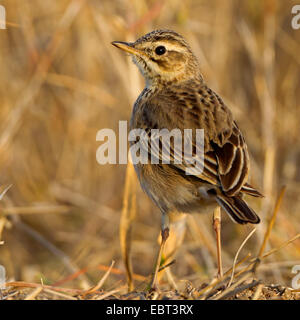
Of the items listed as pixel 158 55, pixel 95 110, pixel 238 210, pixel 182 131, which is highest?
pixel 95 110

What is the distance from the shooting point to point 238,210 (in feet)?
11.8

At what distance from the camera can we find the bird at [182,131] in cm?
386

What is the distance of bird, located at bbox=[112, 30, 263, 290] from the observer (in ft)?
12.6

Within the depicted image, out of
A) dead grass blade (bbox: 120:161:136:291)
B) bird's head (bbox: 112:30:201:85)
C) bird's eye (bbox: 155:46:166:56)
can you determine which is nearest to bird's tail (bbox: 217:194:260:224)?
dead grass blade (bbox: 120:161:136:291)

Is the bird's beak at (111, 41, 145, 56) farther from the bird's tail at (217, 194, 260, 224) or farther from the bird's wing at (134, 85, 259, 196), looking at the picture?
the bird's tail at (217, 194, 260, 224)

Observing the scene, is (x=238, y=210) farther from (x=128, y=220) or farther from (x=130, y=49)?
(x=130, y=49)

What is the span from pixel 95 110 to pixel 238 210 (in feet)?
16.6

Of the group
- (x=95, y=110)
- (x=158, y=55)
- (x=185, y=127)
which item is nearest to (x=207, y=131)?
(x=185, y=127)

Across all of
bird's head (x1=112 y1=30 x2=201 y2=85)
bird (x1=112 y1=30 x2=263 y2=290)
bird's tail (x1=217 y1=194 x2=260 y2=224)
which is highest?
bird's head (x1=112 y1=30 x2=201 y2=85)

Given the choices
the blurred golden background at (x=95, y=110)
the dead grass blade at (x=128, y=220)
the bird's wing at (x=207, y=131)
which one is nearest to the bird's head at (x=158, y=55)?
the bird's wing at (x=207, y=131)

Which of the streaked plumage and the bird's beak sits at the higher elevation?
the bird's beak

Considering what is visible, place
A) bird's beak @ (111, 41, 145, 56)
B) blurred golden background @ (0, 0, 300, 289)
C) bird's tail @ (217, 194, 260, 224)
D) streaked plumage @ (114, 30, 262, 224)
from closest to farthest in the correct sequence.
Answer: bird's tail @ (217, 194, 260, 224) → streaked plumage @ (114, 30, 262, 224) → bird's beak @ (111, 41, 145, 56) → blurred golden background @ (0, 0, 300, 289)
